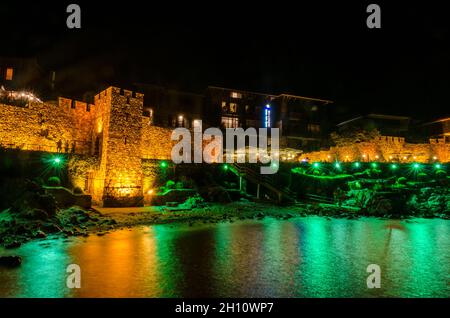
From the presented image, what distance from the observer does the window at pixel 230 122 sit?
38750mm

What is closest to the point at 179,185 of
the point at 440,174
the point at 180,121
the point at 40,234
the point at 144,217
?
the point at 144,217

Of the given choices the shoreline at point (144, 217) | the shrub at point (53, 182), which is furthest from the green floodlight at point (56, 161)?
the shoreline at point (144, 217)

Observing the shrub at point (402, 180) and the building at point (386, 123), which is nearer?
the shrub at point (402, 180)

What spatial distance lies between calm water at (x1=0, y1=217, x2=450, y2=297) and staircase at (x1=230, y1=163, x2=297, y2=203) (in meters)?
9.59

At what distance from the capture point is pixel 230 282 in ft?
22.8

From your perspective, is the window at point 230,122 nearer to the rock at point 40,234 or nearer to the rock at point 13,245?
the rock at point 40,234

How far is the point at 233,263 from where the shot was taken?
8.56 meters

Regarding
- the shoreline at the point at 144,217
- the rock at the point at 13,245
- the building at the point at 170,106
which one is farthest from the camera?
the building at the point at 170,106

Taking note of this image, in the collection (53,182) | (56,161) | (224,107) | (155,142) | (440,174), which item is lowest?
(53,182)

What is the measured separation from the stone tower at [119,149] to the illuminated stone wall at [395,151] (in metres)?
24.6

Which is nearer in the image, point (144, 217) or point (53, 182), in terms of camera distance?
point (144, 217)

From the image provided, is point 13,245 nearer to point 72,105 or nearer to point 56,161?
point 56,161

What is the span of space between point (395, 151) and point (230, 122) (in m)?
21.1

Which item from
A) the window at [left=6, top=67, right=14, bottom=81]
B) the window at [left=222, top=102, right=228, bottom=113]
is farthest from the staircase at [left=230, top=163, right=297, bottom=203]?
the window at [left=6, top=67, right=14, bottom=81]
